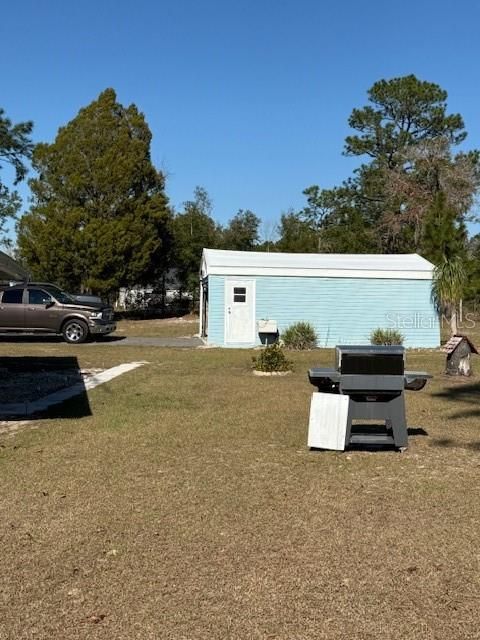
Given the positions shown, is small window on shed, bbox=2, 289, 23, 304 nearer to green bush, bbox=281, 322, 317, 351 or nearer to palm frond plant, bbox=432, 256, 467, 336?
green bush, bbox=281, 322, 317, 351

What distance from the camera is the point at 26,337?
20.9 meters

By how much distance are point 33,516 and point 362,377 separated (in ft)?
10.7

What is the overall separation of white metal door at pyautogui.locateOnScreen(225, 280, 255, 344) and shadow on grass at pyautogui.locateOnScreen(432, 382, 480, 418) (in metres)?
8.71

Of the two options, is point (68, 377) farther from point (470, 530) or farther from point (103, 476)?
point (470, 530)

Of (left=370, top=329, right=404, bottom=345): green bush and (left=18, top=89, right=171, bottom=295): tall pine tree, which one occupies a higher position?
(left=18, top=89, right=171, bottom=295): tall pine tree

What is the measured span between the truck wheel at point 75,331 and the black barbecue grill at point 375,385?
14.0 metres

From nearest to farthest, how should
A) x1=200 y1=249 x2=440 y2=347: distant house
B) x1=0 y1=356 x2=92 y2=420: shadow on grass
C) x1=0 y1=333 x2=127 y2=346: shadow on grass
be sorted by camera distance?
x1=0 y1=356 x2=92 y2=420: shadow on grass → x1=200 y1=249 x2=440 y2=347: distant house → x1=0 y1=333 x2=127 y2=346: shadow on grass

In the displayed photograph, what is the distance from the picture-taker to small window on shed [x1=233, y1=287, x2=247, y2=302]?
19.3 meters

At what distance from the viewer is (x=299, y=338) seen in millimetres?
18672

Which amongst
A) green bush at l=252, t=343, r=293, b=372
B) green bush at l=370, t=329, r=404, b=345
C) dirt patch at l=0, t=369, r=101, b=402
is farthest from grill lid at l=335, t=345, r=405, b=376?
green bush at l=370, t=329, r=404, b=345

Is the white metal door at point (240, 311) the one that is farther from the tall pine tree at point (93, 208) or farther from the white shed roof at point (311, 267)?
the tall pine tree at point (93, 208)

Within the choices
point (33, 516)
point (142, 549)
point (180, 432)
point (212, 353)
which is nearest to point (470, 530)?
point (142, 549)

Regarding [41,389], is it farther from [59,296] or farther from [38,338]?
[38,338]

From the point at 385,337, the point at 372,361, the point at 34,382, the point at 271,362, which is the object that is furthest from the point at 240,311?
the point at 372,361
